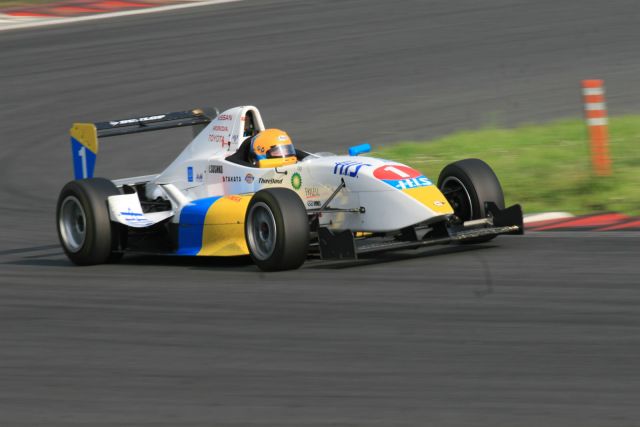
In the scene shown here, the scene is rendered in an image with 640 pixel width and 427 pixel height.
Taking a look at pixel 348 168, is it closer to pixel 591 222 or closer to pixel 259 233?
pixel 259 233

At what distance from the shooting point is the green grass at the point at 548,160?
12219mm

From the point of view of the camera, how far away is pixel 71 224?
1098 centimetres

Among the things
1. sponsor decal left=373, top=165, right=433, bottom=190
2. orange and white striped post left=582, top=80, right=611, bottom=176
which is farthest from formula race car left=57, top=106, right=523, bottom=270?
orange and white striped post left=582, top=80, right=611, bottom=176

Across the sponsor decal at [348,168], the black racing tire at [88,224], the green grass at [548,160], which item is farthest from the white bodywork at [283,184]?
the green grass at [548,160]

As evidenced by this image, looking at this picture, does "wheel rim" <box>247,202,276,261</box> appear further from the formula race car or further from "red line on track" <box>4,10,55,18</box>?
"red line on track" <box>4,10,55,18</box>

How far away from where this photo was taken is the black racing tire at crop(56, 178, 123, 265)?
10555 mm

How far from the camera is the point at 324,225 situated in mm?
9953

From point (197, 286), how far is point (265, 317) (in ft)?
4.97

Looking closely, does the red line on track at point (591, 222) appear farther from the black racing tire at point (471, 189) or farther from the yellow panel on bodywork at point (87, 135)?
the yellow panel on bodywork at point (87, 135)

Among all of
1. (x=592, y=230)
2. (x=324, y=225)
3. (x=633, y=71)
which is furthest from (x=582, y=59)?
(x=324, y=225)

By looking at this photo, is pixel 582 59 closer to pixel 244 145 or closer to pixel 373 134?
pixel 373 134

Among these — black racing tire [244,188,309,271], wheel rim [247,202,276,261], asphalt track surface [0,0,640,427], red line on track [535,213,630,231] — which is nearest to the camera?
asphalt track surface [0,0,640,427]

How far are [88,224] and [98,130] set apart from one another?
1.29 metres

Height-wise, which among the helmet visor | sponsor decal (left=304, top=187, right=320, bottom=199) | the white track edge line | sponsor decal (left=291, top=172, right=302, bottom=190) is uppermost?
the white track edge line
